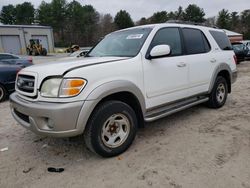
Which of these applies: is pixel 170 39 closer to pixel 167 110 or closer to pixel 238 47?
pixel 167 110

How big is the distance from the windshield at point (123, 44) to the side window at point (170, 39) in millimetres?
→ 190

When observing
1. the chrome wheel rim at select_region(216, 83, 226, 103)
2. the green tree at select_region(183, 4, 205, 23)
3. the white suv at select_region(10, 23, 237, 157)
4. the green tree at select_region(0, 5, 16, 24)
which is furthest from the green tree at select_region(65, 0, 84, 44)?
the white suv at select_region(10, 23, 237, 157)

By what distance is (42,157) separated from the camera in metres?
3.27

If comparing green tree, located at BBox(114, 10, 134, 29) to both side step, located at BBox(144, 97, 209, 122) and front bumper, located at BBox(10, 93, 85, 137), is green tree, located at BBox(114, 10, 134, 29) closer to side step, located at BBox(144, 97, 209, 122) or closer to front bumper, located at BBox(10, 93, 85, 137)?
side step, located at BBox(144, 97, 209, 122)

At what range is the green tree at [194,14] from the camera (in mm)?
62688

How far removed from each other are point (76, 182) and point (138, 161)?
2.82ft

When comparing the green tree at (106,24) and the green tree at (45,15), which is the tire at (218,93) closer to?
the green tree at (106,24)

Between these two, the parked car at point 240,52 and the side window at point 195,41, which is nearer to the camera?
the side window at point 195,41

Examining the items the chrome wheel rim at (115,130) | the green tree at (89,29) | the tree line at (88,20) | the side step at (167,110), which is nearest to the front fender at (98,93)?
the chrome wheel rim at (115,130)

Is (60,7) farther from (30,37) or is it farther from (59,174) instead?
(59,174)

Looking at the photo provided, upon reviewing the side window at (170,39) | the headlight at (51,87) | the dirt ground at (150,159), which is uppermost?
the side window at (170,39)

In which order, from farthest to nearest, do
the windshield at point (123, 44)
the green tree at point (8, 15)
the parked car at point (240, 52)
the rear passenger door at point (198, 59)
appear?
the green tree at point (8, 15)
the parked car at point (240, 52)
the rear passenger door at point (198, 59)
the windshield at point (123, 44)

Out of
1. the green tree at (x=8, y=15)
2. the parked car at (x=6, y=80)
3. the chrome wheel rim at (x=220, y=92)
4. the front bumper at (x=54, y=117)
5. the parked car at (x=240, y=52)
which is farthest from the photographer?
the green tree at (x=8, y=15)

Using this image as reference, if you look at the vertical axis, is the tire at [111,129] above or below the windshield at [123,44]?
below
